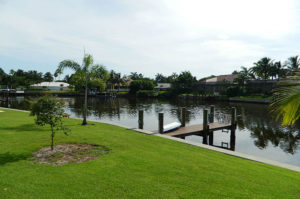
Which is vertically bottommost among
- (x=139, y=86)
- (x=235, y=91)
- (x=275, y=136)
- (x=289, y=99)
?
(x=275, y=136)

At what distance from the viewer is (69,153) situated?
8.29 meters

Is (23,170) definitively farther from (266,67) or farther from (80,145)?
(266,67)

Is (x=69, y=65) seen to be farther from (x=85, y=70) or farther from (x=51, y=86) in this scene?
(x=51, y=86)

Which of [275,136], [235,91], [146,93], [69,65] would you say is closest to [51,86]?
[146,93]

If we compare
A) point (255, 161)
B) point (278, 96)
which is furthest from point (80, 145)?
point (278, 96)

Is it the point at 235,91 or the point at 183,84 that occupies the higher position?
the point at 183,84

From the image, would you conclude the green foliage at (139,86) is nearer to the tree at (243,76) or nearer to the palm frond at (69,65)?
the tree at (243,76)

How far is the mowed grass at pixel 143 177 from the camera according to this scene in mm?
5305

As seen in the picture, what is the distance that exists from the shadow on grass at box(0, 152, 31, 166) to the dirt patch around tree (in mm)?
342

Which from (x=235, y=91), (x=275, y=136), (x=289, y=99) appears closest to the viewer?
(x=289, y=99)

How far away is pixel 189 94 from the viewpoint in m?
86.2

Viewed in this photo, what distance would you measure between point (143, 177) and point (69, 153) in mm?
3542

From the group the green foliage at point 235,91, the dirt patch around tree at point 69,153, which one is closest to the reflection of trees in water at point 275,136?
the dirt patch around tree at point 69,153

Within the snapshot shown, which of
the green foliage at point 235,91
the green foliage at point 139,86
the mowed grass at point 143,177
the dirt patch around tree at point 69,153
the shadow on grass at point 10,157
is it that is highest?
the green foliage at point 139,86
